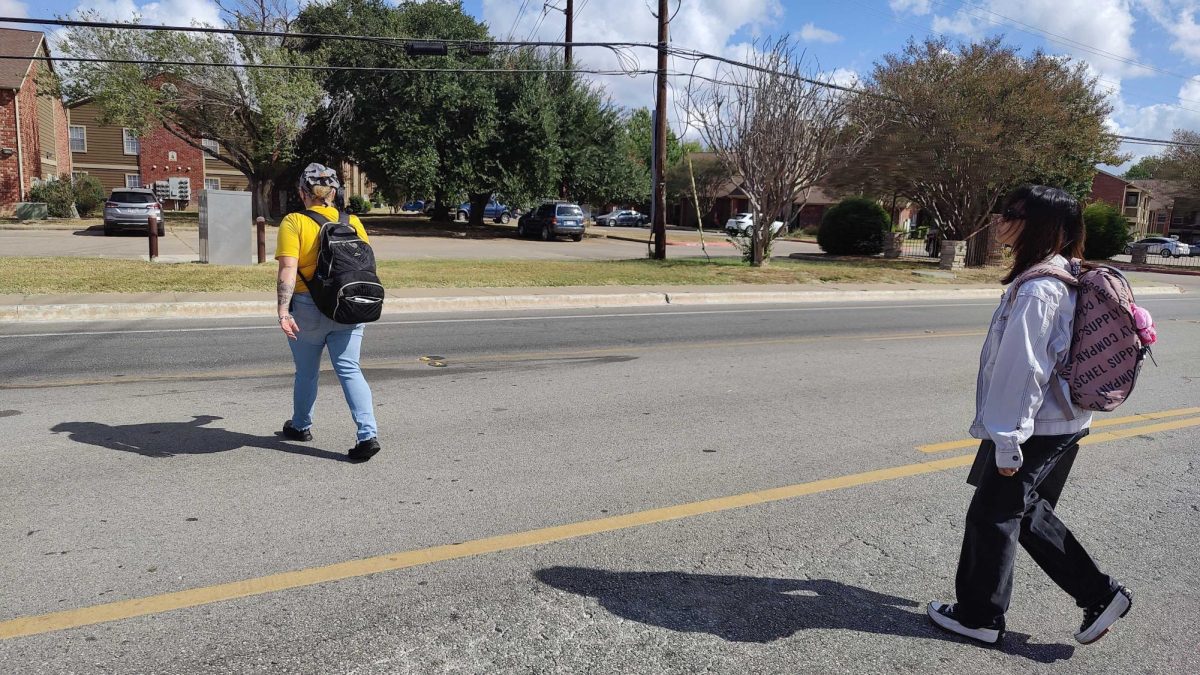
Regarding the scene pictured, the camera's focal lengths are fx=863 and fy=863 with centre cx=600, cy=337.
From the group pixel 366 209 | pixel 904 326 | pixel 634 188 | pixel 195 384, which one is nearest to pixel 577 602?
pixel 195 384

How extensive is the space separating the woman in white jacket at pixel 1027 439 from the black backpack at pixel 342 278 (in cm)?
331

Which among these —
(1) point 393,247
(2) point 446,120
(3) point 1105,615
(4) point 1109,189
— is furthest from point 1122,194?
(3) point 1105,615

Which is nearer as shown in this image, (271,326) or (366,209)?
(271,326)

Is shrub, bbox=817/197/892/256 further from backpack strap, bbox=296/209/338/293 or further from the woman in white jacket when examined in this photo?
the woman in white jacket

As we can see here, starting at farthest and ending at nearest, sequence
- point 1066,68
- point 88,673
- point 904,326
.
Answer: point 1066,68
point 904,326
point 88,673

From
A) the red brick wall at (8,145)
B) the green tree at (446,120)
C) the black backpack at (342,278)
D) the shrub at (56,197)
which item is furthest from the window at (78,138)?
the black backpack at (342,278)

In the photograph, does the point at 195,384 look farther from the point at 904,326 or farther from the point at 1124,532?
the point at 904,326

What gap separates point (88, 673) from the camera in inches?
113

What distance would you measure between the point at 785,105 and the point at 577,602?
1957 cm

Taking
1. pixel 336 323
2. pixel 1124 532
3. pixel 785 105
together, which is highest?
pixel 785 105

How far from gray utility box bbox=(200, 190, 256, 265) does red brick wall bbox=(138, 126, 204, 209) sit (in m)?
39.6

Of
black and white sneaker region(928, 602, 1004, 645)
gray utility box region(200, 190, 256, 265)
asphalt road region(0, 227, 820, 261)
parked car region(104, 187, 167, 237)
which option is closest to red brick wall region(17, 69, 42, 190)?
asphalt road region(0, 227, 820, 261)

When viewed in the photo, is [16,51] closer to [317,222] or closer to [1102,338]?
[317,222]

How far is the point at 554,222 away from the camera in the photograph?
121 feet
